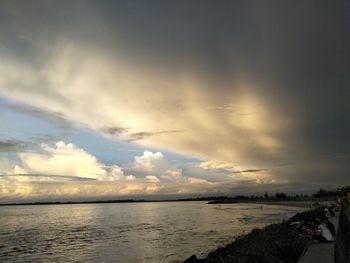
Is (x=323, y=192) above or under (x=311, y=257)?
above

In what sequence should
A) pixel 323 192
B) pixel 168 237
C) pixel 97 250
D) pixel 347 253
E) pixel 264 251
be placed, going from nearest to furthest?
pixel 264 251
pixel 347 253
pixel 97 250
pixel 168 237
pixel 323 192

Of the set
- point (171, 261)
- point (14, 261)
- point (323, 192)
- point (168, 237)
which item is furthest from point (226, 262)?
point (323, 192)

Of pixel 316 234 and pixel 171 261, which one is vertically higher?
pixel 316 234

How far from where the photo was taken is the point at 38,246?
33.7m

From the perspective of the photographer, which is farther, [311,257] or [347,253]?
[347,253]

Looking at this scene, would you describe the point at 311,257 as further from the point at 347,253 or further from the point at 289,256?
the point at 347,253

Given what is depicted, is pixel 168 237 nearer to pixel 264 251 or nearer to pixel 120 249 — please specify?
pixel 120 249

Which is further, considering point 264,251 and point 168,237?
point 168,237

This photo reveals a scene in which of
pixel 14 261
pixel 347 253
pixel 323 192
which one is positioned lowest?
pixel 14 261

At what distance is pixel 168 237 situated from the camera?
37.9 metres

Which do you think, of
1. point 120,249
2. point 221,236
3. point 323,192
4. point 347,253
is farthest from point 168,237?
point 323,192

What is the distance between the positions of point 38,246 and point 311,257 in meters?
26.8

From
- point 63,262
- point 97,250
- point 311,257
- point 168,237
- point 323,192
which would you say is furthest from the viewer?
point 323,192

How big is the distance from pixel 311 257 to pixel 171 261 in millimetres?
12209
